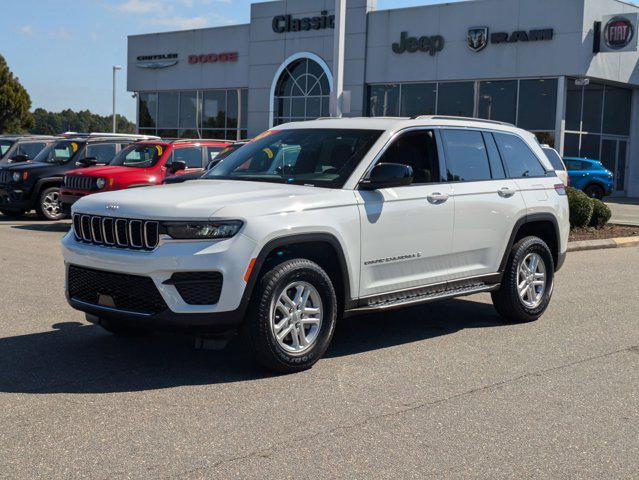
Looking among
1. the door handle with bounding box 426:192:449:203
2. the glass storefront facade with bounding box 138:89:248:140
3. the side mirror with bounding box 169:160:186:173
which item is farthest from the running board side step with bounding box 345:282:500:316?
the glass storefront facade with bounding box 138:89:248:140

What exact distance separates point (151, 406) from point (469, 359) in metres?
2.67

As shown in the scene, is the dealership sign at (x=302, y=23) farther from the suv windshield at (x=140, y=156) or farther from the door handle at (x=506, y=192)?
the door handle at (x=506, y=192)

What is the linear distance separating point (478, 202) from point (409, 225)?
40.4 inches

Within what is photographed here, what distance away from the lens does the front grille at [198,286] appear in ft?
18.5

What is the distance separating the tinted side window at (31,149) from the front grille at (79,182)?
5.21 meters

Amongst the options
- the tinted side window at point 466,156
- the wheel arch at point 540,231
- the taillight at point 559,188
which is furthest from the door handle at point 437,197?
the taillight at point 559,188

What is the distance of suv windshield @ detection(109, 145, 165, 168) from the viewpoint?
54.5ft

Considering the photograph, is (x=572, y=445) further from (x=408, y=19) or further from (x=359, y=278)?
(x=408, y=19)

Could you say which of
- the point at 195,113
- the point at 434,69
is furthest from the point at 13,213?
the point at 195,113

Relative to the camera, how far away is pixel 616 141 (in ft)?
119

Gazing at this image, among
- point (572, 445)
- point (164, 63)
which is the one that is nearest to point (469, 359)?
point (572, 445)

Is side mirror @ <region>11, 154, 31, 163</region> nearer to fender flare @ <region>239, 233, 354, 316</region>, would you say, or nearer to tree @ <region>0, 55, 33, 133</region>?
fender flare @ <region>239, 233, 354, 316</region>

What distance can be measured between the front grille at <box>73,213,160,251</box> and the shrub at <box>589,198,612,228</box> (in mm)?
13861

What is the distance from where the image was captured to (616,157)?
1431 inches
